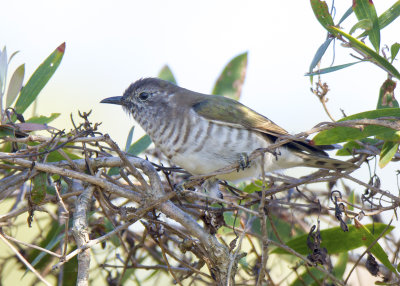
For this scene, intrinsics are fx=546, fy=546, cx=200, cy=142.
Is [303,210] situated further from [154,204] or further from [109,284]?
[154,204]

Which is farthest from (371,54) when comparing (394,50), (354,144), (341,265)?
(341,265)

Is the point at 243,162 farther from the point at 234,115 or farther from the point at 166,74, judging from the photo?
the point at 166,74

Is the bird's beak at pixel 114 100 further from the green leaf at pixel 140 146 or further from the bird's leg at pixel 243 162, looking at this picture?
the bird's leg at pixel 243 162

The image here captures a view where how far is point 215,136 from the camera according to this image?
367 cm

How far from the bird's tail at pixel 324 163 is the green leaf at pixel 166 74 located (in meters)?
1.34

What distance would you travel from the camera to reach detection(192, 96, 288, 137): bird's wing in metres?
3.82

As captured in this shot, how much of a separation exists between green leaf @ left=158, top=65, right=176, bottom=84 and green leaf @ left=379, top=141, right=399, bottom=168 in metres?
2.11

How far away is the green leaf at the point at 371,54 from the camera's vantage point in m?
2.74

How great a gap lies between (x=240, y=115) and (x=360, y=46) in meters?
1.27

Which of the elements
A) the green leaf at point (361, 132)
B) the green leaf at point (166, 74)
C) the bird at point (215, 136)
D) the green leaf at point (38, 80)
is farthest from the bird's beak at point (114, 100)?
the green leaf at point (361, 132)

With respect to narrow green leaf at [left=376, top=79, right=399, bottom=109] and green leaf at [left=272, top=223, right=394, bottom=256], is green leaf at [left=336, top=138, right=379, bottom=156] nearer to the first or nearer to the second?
narrow green leaf at [left=376, top=79, right=399, bottom=109]

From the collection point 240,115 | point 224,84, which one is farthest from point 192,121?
point 224,84

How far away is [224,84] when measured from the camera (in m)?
4.44

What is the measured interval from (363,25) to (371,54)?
0.70ft
